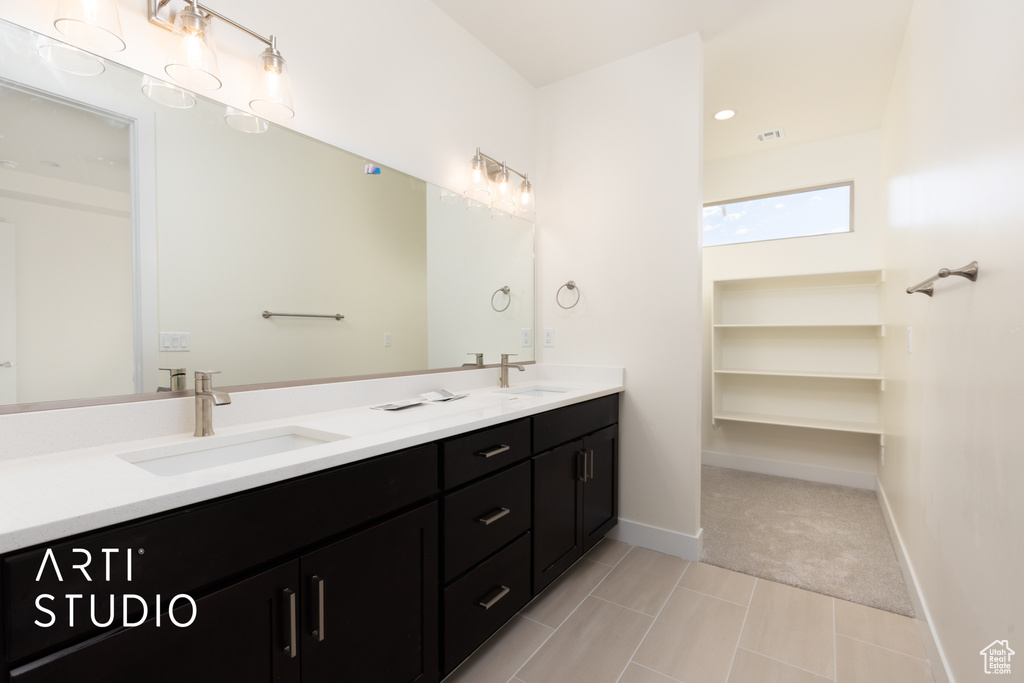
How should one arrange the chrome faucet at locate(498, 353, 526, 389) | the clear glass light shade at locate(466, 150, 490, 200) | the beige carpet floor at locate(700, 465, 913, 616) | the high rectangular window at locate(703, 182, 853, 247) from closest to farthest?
the beige carpet floor at locate(700, 465, 913, 616)
the clear glass light shade at locate(466, 150, 490, 200)
the chrome faucet at locate(498, 353, 526, 389)
the high rectangular window at locate(703, 182, 853, 247)

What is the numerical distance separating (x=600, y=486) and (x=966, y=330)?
1557 mm

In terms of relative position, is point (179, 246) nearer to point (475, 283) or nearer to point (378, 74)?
point (378, 74)

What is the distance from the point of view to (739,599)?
1999 mm

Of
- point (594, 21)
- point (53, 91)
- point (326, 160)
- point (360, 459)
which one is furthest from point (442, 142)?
point (360, 459)

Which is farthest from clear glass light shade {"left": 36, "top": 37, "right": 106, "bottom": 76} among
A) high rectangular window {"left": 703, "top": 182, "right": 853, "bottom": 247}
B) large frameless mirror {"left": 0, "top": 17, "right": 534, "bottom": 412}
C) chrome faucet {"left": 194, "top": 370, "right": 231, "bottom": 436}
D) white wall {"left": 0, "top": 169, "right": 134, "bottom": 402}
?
high rectangular window {"left": 703, "top": 182, "right": 853, "bottom": 247}

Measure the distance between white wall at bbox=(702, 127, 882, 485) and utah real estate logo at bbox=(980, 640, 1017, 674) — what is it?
2.84 meters

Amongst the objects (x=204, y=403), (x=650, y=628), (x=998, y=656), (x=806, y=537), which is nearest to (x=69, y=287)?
(x=204, y=403)

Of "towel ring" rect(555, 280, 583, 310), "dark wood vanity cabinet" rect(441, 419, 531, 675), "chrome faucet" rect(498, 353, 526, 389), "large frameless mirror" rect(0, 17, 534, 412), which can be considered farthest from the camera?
"towel ring" rect(555, 280, 583, 310)

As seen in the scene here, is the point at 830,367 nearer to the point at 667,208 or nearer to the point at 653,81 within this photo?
the point at 667,208

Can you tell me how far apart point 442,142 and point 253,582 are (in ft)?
6.46

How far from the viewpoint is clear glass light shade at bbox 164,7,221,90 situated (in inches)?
49.4

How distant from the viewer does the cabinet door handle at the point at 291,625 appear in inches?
37.8

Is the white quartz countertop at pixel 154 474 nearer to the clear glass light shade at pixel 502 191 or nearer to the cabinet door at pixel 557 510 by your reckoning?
the cabinet door at pixel 557 510

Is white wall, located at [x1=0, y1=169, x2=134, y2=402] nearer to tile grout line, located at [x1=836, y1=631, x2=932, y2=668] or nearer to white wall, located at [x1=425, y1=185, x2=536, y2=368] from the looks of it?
white wall, located at [x1=425, y1=185, x2=536, y2=368]
